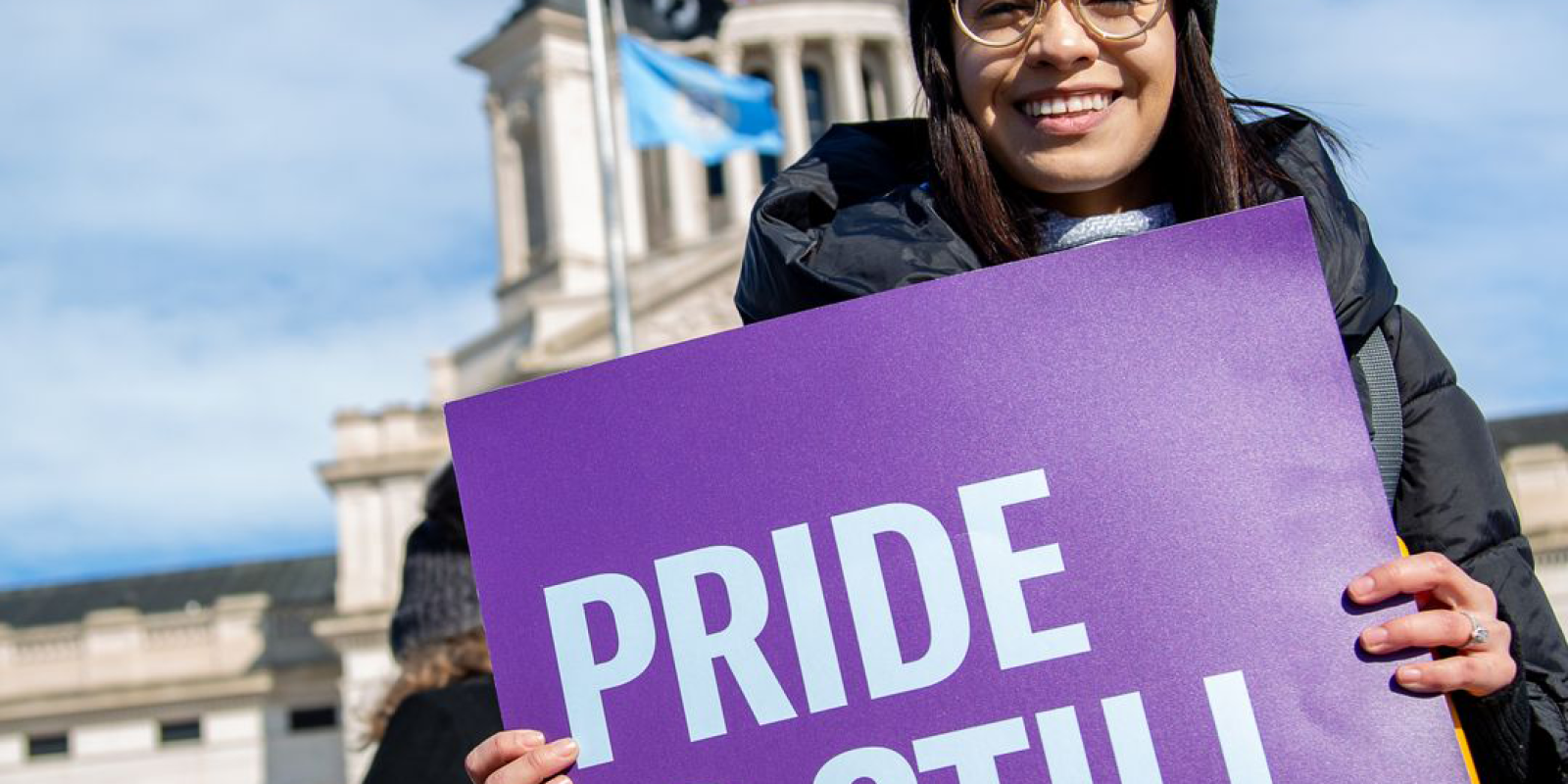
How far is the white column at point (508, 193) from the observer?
157 feet

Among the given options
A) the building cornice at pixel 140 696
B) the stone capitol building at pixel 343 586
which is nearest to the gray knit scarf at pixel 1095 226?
the stone capitol building at pixel 343 586

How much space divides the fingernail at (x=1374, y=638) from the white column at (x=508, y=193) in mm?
46440

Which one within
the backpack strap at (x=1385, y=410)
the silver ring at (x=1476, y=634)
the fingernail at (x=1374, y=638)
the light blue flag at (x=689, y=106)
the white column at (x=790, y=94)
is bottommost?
the silver ring at (x=1476, y=634)

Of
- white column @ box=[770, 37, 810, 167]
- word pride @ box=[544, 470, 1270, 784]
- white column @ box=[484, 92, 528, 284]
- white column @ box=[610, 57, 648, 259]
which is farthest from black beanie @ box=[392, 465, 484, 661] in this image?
white column @ box=[484, 92, 528, 284]

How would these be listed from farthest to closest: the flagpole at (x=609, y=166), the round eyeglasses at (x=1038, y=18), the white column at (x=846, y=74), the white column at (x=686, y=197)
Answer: the white column at (x=846, y=74), the white column at (x=686, y=197), the flagpole at (x=609, y=166), the round eyeglasses at (x=1038, y=18)

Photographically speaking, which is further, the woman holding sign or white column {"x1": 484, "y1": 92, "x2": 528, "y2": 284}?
white column {"x1": 484, "y1": 92, "x2": 528, "y2": 284}

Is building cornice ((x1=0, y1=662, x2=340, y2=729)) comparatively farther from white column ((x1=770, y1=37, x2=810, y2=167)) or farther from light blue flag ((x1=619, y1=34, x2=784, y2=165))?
light blue flag ((x1=619, y1=34, x2=784, y2=165))

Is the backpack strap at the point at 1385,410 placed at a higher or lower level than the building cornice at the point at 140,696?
lower

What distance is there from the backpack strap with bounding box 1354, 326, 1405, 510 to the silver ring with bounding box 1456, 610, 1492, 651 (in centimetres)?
17

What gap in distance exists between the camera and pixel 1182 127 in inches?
83.2

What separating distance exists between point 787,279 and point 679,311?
37605mm

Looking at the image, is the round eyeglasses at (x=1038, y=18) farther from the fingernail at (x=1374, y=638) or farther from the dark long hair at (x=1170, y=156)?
the fingernail at (x=1374, y=638)

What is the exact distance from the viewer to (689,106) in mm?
19906

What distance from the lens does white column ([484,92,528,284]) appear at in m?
47.8
